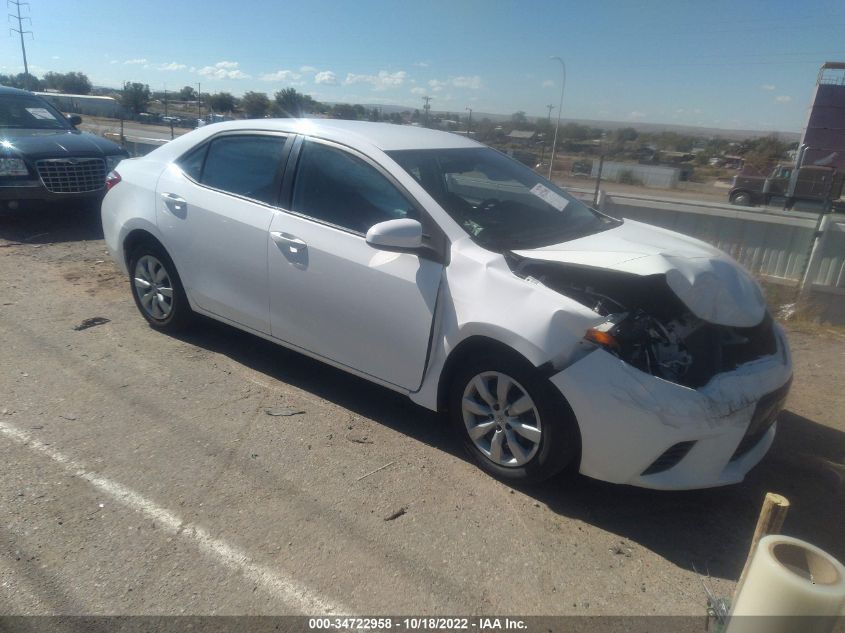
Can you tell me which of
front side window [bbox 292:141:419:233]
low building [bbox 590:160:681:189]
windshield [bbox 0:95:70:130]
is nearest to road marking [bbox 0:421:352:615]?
front side window [bbox 292:141:419:233]

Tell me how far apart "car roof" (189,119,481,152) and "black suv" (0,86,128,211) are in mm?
4614

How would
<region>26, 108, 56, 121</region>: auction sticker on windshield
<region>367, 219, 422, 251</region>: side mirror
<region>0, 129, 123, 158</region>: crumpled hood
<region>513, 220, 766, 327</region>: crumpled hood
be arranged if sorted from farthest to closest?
<region>26, 108, 56, 121</region>: auction sticker on windshield → <region>0, 129, 123, 158</region>: crumpled hood → <region>367, 219, 422, 251</region>: side mirror → <region>513, 220, 766, 327</region>: crumpled hood

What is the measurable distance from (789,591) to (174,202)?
4352 millimetres

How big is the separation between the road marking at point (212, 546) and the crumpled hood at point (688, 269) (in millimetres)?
1867

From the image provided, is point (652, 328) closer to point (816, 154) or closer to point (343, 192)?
point (343, 192)

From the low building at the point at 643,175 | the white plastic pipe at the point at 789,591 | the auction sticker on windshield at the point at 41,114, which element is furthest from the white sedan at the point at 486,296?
the low building at the point at 643,175

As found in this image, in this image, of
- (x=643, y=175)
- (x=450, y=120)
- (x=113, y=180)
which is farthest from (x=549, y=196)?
(x=643, y=175)

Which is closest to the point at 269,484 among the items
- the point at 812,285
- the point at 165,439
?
the point at 165,439

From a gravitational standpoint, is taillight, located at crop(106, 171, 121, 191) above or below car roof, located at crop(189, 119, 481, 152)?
below

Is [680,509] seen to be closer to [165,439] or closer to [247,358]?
[165,439]

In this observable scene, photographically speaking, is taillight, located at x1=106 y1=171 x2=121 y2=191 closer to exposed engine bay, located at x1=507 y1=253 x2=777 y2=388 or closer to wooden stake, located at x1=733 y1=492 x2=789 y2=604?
exposed engine bay, located at x1=507 y1=253 x2=777 y2=388

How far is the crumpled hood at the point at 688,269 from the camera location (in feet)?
9.98

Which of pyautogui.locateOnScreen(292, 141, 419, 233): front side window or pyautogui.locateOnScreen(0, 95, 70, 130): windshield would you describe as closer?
pyautogui.locateOnScreen(292, 141, 419, 233): front side window

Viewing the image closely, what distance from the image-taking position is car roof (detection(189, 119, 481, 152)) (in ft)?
12.9
